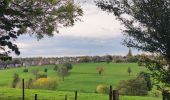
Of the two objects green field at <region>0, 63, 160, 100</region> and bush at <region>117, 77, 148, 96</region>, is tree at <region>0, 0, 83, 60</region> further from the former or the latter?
green field at <region>0, 63, 160, 100</region>

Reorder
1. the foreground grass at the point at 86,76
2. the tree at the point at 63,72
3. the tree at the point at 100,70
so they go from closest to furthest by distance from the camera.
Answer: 1. the foreground grass at the point at 86,76
2. the tree at the point at 63,72
3. the tree at the point at 100,70

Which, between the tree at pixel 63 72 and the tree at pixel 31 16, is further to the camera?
the tree at pixel 63 72

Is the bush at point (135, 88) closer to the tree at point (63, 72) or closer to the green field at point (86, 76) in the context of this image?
the green field at point (86, 76)

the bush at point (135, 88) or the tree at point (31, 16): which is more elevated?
the tree at point (31, 16)

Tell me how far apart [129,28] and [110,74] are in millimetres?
143930

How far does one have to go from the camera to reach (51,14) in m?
44.2

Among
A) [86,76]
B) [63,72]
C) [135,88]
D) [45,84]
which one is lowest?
[135,88]

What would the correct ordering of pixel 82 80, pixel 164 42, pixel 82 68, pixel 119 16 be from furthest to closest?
pixel 82 68 < pixel 82 80 < pixel 119 16 < pixel 164 42

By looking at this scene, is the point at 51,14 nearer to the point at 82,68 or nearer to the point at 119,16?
the point at 119,16

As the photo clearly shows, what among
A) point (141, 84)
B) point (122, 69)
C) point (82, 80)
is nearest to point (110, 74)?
point (122, 69)

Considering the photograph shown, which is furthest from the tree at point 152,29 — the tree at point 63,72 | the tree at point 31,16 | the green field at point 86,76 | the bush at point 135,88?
the tree at point 63,72

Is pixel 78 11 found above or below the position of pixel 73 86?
above

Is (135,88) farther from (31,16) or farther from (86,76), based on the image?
(31,16)

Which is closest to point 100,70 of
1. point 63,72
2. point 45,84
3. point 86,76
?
point 86,76
